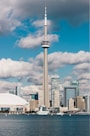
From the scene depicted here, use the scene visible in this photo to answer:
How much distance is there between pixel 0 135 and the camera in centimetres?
7819

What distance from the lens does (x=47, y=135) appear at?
77.3m

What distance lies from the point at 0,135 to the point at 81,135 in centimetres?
1415

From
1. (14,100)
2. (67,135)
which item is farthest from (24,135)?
(14,100)

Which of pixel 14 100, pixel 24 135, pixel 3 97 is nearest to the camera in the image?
pixel 24 135

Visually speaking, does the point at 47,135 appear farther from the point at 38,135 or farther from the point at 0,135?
the point at 0,135

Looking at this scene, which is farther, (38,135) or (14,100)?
(14,100)

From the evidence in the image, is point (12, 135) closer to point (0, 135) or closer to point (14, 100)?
point (0, 135)

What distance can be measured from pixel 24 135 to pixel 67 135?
25.7ft

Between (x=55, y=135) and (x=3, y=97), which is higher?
(x=3, y=97)

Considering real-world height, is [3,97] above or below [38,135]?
above

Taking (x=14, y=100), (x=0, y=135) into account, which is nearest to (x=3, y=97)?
(x=14, y=100)

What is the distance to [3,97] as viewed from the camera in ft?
388

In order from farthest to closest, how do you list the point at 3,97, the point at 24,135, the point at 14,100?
the point at 14,100, the point at 3,97, the point at 24,135

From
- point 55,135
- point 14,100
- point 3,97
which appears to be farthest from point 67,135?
point 14,100
